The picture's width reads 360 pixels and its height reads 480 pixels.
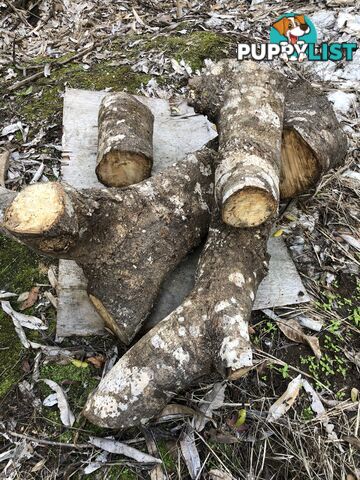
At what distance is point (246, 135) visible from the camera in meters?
2.27

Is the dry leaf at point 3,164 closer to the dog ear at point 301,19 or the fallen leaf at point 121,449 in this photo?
the fallen leaf at point 121,449

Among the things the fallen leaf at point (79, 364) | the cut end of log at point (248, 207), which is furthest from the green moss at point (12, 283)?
the cut end of log at point (248, 207)

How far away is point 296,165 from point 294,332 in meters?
0.91

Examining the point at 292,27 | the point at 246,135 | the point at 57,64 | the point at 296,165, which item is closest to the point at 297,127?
the point at 296,165

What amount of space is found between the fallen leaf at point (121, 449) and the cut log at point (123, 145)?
1.46m

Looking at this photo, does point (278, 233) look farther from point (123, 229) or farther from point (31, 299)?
point (31, 299)

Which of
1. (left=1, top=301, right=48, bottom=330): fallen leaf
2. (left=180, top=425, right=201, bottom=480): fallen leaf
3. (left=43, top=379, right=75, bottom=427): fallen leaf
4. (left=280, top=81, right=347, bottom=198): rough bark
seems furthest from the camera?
(left=280, top=81, right=347, bottom=198): rough bark

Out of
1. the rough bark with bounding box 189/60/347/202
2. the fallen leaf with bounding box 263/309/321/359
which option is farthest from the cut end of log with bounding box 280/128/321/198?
the fallen leaf with bounding box 263/309/321/359

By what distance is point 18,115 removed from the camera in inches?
138

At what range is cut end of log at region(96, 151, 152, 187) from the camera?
2719 millimetres

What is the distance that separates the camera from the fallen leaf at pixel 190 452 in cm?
192

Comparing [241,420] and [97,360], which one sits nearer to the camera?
[241,420]

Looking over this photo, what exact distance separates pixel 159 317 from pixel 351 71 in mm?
2907

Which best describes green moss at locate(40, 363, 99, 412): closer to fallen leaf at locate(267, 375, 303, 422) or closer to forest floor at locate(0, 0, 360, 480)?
forest floor at locate(0, 0, 360, 480)
